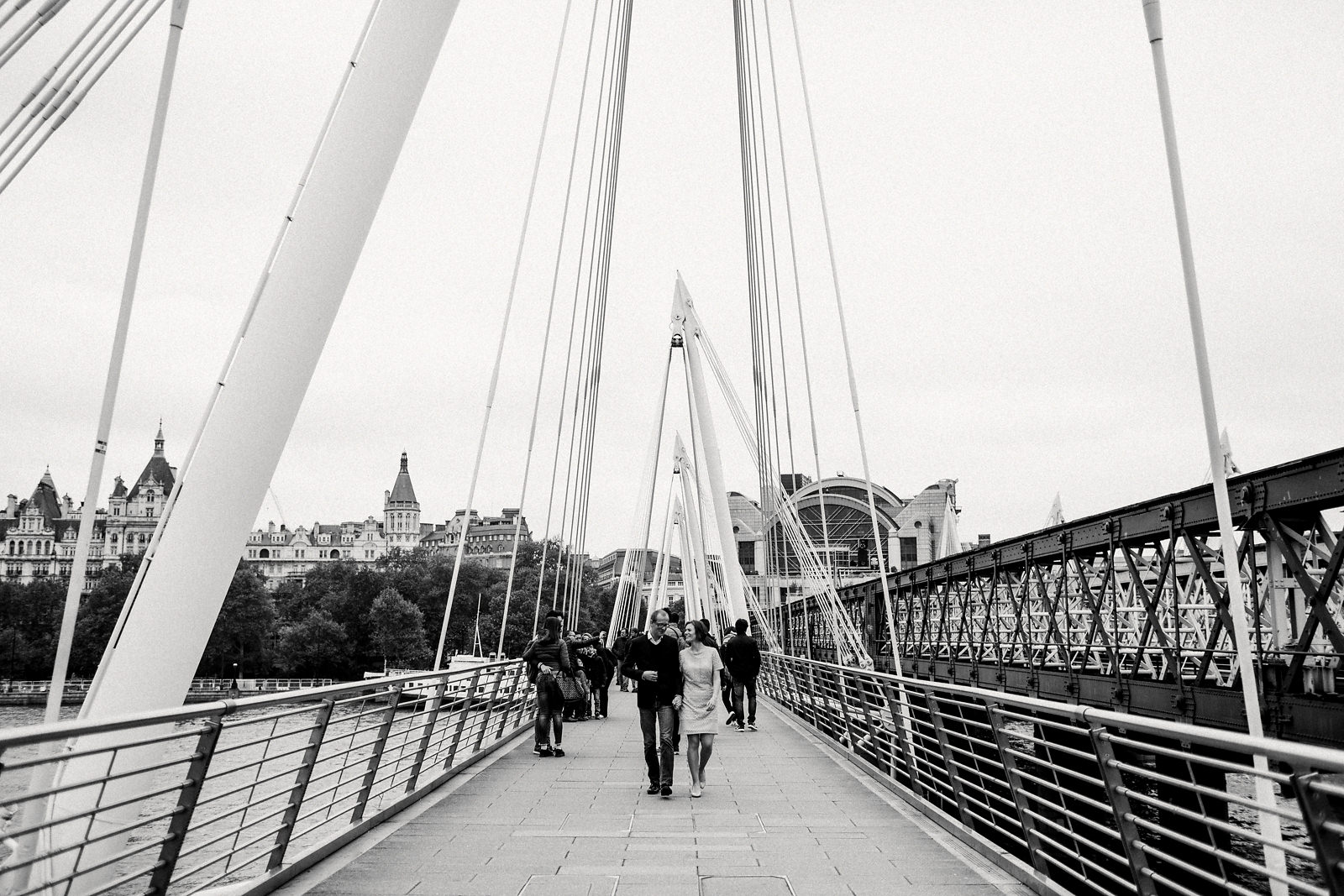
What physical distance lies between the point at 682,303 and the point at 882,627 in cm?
2018

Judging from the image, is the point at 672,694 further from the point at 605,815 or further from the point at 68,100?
the point at 68,100

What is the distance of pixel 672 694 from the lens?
Result: 9836 millimetres

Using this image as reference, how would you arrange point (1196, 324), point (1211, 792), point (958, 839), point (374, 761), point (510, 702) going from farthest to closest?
point (510, 702), point (374, 761), point (958, 839), point (1196, 324), point (1211, 792)

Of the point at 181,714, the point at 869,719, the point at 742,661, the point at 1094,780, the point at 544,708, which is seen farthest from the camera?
the point at 742,661

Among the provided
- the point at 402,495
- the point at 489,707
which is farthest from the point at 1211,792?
the point at 402,495

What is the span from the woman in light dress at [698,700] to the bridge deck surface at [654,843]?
33 cm

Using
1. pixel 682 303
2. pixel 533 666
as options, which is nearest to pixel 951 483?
pixel 682 303

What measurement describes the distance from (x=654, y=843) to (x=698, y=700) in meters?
2.59

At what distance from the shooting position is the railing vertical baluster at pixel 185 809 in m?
4.84

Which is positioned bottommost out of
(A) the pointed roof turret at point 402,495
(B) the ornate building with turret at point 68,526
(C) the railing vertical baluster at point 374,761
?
(C) the railing vertical baluster at point 374,761

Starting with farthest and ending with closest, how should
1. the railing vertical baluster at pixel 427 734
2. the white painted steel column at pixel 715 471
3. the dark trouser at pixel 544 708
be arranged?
the white painted steel column at pixel 715 471, the dark trouser at pixel 544 708, the railing vertical baluster at pixel 427 734

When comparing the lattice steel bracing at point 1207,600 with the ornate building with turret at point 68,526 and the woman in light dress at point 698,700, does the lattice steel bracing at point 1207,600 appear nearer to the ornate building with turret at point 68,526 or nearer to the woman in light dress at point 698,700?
the woman in light dress at point 698,700

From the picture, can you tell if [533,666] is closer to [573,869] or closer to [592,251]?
[573,869]

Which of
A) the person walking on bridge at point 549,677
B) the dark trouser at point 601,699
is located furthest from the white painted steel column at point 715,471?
the person walking on bridge at point 549,677
